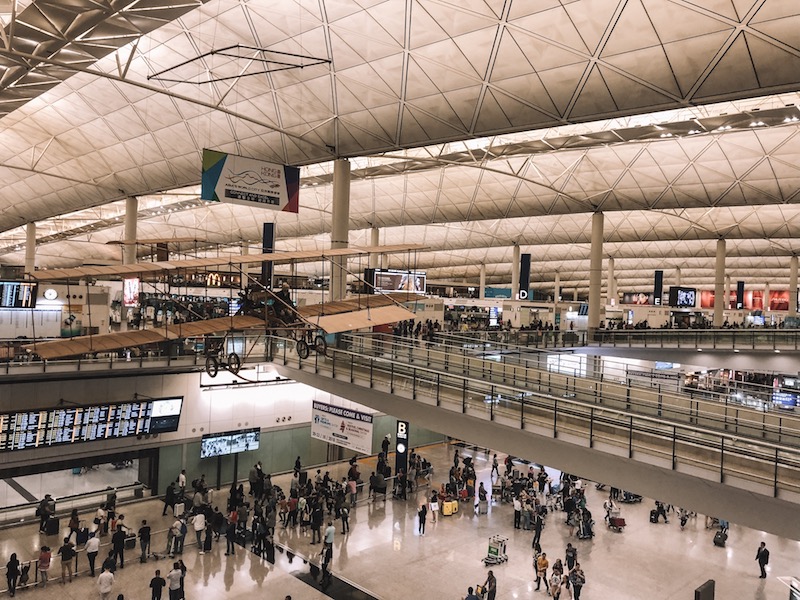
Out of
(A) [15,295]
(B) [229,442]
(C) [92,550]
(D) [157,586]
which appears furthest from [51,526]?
(A) [15,295]

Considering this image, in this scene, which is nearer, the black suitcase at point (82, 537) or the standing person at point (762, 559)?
the standing person at point (762, 559)

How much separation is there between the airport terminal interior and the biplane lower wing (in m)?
0.16

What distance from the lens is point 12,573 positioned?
15.4 m

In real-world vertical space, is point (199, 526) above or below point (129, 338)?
below

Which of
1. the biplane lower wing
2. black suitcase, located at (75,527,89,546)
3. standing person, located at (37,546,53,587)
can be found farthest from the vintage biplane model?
black suitcase, located at (75,527,89,546)

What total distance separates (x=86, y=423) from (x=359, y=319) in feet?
41.0

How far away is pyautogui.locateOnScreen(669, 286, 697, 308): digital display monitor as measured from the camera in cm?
4409

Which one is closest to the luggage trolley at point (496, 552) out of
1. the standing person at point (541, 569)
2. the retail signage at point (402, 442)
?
the standing person at point (541, 569)

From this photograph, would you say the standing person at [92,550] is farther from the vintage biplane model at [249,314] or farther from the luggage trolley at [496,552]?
the luggage trolley at [496,552]

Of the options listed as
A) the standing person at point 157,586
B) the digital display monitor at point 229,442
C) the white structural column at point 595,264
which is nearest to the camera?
the standing person at point 157,586

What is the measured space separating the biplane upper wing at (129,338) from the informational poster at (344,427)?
16.1ft

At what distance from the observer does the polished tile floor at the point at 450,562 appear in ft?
54.3

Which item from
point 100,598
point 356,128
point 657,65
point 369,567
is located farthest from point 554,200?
point 100,598

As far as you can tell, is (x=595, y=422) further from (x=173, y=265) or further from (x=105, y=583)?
(x=105, y=583)
